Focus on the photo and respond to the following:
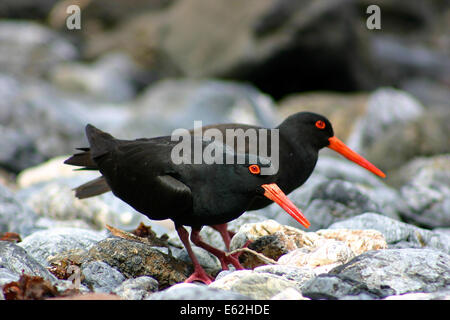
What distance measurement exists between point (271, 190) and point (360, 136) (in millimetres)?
7270

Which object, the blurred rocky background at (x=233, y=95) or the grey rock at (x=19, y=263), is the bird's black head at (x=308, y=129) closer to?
the blurred rocky background at (x=233, y=95)

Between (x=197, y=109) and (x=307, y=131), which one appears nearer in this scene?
(x=307, y=131)

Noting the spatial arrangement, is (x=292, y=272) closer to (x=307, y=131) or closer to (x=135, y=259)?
(x=135, y=259)

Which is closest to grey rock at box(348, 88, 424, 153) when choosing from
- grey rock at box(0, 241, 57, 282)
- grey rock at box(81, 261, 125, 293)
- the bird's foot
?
the bird's foot

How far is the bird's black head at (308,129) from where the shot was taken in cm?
674

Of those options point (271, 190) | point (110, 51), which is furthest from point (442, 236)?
point (110, 51)

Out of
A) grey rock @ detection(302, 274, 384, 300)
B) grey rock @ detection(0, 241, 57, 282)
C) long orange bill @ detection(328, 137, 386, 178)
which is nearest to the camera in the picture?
grey rock @ detection(302, 274, 384, 300)

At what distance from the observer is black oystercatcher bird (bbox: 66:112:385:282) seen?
626cm

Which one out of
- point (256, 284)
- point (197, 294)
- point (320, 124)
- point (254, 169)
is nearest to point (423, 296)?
point (256, 284)

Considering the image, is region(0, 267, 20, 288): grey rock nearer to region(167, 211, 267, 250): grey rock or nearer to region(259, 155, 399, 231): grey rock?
region(167, 211, 267, 250): grey rock

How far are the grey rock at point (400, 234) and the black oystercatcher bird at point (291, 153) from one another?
62 centimetres

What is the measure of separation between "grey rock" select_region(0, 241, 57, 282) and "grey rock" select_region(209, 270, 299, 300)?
1.11m

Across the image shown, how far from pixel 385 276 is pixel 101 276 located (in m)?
1.84

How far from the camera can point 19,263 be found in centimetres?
460
